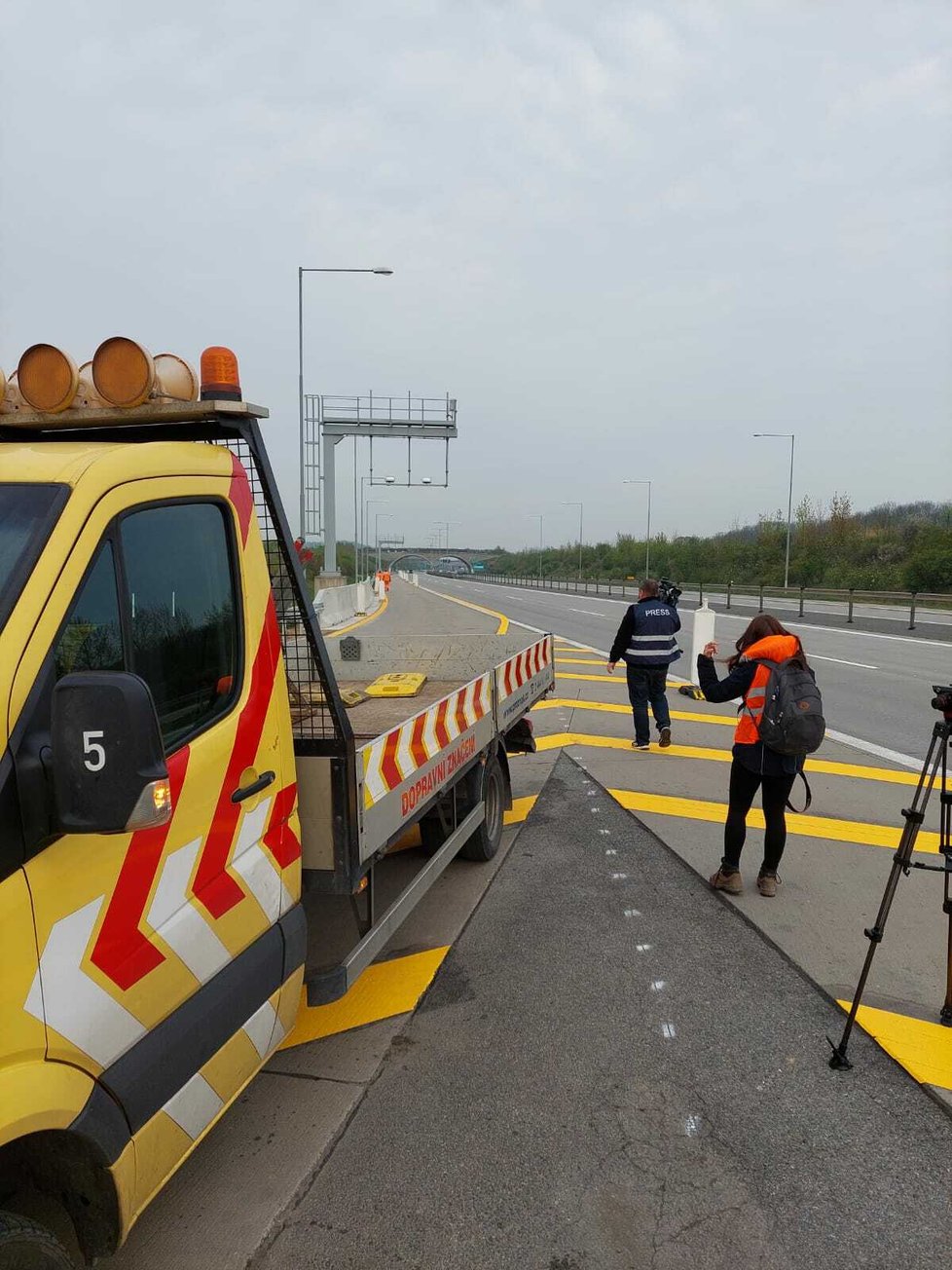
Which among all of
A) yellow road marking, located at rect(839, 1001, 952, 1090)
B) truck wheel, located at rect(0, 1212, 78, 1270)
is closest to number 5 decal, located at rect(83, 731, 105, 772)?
truck wheel, located at rect(0, 1212, 78, 1270)

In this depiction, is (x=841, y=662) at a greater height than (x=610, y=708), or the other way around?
(x=841, y=662)

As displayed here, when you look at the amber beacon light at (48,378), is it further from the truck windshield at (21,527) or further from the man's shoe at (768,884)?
the man's shoe at (768,884)

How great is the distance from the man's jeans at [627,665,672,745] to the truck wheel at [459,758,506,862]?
133 inches

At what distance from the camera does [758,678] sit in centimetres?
478

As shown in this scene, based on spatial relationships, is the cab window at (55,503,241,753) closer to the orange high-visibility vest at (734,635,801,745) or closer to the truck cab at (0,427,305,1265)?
the truck cab at (0,427,305,1265)

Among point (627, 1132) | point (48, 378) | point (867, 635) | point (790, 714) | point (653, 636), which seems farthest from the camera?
point (867, 635)

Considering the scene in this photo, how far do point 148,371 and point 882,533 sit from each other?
62.1 m

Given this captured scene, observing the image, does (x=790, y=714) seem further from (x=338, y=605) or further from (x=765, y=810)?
(x=338, y=605)

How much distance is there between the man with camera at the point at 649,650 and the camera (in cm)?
886

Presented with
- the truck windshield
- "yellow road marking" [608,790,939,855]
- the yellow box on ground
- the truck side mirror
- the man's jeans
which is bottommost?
"yellow road marking" [608,790,939,855]

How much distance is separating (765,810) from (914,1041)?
1.60 metres

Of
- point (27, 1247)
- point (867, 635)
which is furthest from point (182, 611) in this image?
point (867, 635)

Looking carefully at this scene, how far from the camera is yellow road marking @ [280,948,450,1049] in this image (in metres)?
3.69

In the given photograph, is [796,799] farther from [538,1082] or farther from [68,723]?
[68,723]
